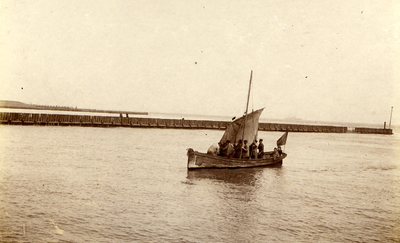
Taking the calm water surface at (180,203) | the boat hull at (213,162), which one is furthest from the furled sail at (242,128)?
the calm water surface at (180,203)

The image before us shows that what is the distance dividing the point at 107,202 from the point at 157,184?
164 inches

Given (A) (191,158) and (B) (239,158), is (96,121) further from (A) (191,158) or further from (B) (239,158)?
(A) (191,158)

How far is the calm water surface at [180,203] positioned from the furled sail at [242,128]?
2.44m

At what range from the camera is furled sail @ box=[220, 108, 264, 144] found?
24250mm

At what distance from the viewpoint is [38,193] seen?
1421cm

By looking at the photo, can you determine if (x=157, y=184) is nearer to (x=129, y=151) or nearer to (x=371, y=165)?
(x=129, y=151)

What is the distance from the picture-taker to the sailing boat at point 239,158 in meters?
22.3

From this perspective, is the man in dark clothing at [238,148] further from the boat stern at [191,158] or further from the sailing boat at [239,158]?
the boat stern at [191,158]

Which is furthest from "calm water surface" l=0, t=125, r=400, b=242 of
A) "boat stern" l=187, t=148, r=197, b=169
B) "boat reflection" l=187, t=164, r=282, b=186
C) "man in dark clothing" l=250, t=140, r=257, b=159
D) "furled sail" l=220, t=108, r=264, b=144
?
"furled sail" l=220, t=108, r=264, b=144

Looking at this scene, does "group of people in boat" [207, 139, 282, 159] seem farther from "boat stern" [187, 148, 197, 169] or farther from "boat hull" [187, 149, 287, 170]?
"boat stern" [187, 148, 197, 169]

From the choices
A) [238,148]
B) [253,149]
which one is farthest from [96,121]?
[238,148]

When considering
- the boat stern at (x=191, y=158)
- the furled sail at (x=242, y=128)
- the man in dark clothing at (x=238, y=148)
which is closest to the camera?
the boat stern at (x=191, y=158)

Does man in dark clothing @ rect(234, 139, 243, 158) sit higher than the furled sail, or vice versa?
the furled sail

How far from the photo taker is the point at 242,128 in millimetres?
24656
